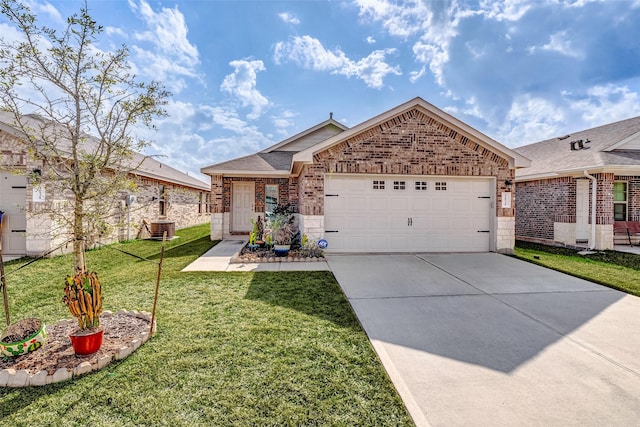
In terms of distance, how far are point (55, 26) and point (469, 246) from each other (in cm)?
1050

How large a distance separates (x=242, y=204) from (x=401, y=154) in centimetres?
783

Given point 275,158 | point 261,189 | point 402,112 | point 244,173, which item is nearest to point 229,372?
point 402,112

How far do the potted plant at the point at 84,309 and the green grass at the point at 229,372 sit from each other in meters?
0.42

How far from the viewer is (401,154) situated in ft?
29.7

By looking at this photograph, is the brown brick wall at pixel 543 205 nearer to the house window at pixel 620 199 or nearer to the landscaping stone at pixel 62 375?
the house window at pixel 620 199

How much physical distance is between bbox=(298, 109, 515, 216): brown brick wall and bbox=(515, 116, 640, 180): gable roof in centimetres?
424

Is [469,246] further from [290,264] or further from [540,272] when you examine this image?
[290,264]

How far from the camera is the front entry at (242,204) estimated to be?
45.1 feet

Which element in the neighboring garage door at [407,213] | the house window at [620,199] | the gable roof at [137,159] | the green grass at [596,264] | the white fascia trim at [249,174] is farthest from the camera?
the white fascia trim at [249,174]

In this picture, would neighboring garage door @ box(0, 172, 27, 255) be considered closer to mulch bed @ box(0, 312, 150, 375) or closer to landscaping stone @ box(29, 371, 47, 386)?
mulch bed @ box(0, 312, 150, 375)

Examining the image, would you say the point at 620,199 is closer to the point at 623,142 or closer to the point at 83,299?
the point at 623,142

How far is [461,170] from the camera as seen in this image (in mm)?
9188

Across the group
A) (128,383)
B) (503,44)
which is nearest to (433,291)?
(128,383)

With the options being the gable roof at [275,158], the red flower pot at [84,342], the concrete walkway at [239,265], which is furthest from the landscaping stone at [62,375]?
the gable roof at [275,158]
